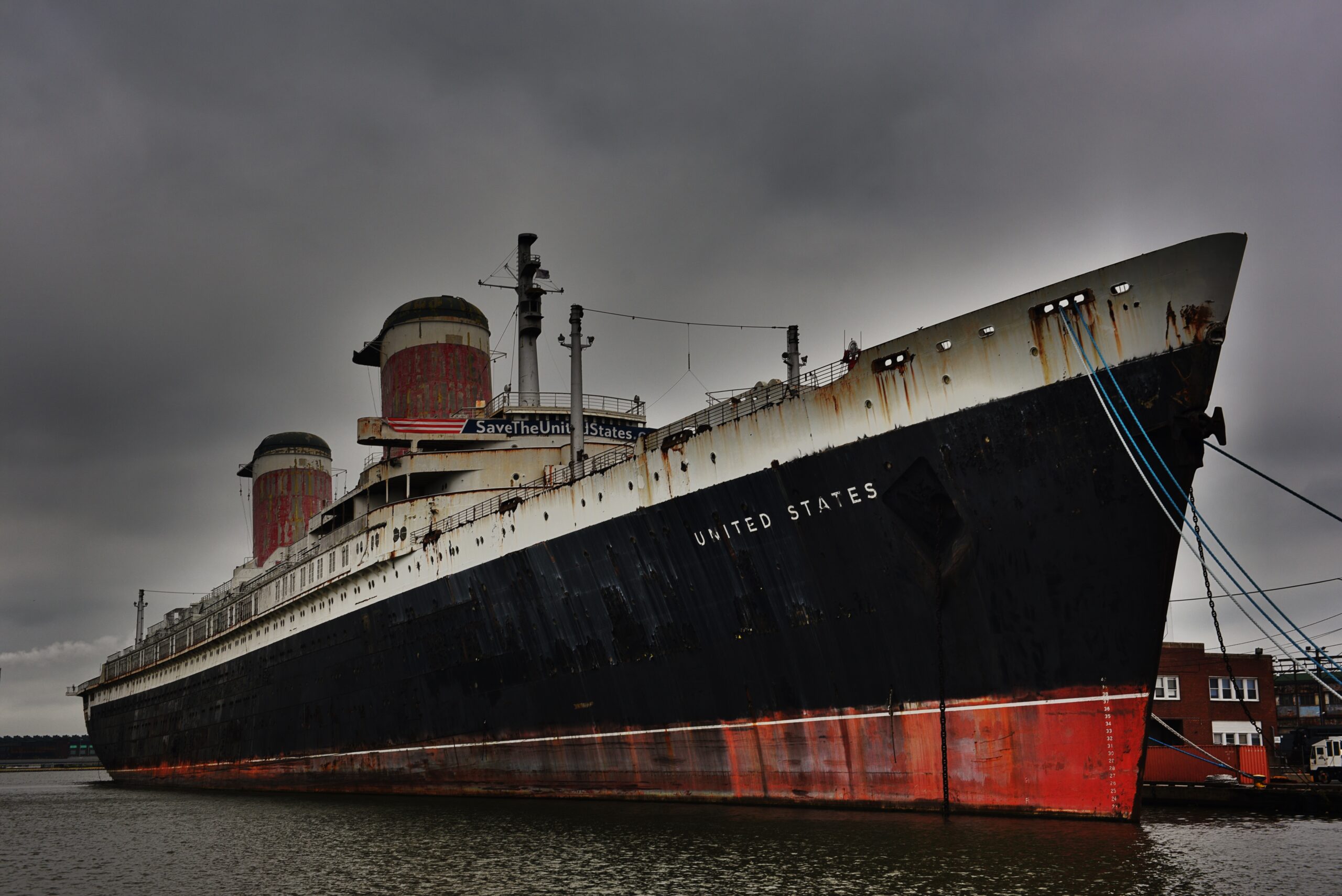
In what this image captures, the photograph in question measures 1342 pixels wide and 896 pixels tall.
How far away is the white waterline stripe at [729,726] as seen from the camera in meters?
14.2

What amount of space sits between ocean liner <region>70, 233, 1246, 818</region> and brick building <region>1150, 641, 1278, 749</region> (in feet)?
53.1

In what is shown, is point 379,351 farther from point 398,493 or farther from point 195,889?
point 195,889

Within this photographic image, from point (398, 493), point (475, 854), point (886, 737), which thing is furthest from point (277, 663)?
point (886, 737)

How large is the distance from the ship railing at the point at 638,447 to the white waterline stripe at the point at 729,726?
4697mm

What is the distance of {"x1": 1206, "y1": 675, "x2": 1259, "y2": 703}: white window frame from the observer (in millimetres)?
31344

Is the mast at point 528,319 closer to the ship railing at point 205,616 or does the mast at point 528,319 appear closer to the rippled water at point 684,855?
Result: the ship railing at point 205,616

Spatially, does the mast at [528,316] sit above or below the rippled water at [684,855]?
above

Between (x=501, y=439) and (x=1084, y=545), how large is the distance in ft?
53.0

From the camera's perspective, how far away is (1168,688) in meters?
30.6

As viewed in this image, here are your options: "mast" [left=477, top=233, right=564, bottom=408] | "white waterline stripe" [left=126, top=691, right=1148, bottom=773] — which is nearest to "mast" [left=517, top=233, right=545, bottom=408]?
"mast" [left=477, top=233, right=564, bottom=408]

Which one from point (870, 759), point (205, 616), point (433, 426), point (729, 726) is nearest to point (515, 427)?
point (433, 426)

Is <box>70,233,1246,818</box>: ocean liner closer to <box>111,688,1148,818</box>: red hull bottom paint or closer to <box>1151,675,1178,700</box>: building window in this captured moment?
<box>111,688,1148,818</box>: red hull bottom paint

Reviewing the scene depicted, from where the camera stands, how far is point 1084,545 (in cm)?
1416

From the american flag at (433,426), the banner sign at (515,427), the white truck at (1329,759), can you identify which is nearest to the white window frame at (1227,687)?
the white truck at (1329,759)
